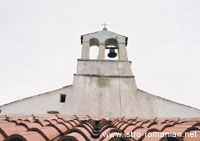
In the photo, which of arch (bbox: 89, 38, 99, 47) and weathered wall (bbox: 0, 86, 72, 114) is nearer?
weathered wall (bbox: 0, 86, 72, 114)

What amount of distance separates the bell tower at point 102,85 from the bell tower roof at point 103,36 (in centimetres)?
5

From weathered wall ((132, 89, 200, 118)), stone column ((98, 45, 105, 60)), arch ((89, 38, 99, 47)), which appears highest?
arch ((89, 38, 99, 47))

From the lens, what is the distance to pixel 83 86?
5.65 metres

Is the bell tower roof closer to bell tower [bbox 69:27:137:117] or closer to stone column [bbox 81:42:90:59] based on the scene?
bell tower [bbox 69:27:137:117]

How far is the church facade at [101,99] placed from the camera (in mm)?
5082

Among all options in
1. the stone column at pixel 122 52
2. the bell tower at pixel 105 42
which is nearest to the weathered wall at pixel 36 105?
the bell tower at pixel 105 42

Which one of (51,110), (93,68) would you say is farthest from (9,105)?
(93,68)

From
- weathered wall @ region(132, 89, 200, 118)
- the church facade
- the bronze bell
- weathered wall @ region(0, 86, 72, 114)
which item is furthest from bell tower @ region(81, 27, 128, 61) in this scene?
weathered wall @ region(0, 86, 72, 114)

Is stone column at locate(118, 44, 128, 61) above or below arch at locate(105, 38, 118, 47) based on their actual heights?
below

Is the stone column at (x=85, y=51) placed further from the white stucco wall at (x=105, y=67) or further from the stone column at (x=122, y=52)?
the stone column at (x=122, y=52)

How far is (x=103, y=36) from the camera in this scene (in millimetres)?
7379

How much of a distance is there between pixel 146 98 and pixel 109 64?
6.31ft

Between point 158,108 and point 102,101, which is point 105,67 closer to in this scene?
point 102,101

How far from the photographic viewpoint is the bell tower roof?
7.25 m
